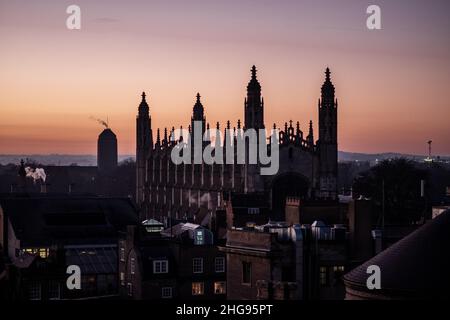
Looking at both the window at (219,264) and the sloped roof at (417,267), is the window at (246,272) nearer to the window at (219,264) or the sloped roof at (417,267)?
the sloped roof at (417,267)

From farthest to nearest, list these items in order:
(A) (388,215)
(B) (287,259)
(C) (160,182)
Answer: (C) (160,182)
(A) (388,215)
(B) (287,259)

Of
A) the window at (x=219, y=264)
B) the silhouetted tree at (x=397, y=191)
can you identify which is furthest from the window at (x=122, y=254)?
the silhouetted tree at (x=397, y=191)

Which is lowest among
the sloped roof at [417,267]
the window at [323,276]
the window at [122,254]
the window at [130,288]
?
the window at [130,288]

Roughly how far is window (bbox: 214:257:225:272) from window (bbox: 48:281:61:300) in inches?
454

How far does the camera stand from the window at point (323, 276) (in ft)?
168

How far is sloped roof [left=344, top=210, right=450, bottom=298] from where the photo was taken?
115ft

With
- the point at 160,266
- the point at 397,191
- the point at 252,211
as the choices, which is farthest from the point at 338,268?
the point at 397,191

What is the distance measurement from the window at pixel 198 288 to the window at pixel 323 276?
66.1 feet

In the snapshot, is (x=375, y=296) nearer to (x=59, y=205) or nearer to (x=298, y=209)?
(x=298, y=209)

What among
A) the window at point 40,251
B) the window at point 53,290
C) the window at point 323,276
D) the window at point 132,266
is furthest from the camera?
the window at point 40,251
